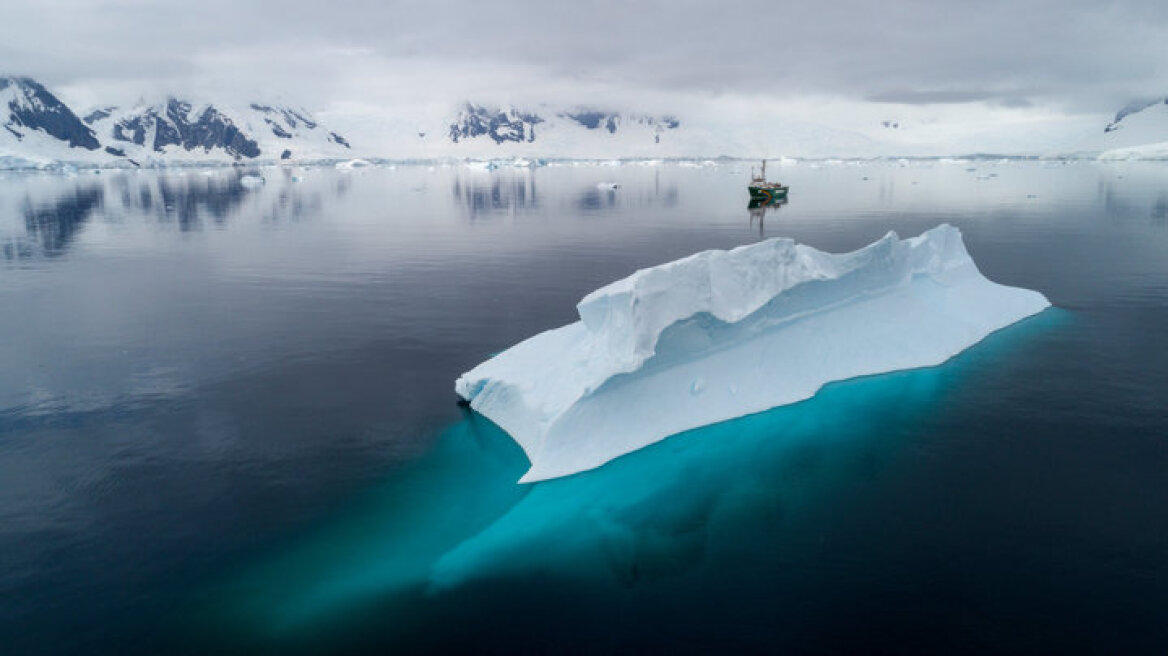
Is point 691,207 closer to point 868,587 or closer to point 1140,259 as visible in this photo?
point 1140,259

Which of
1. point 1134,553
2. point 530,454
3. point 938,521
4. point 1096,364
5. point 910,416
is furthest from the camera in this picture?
point 1096,364

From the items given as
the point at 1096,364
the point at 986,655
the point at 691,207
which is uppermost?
the point at 691,207

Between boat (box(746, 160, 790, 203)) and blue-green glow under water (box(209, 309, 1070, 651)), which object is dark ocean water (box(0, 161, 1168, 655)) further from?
boat (box(746, 160, 790, 203))

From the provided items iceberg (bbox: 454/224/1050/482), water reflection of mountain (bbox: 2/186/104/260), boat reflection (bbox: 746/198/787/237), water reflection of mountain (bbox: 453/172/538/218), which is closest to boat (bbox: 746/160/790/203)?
boat reflection (bbox: 746/198/787/237)

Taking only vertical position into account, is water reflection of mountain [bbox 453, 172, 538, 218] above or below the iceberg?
above

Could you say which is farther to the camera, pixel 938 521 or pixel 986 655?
pixel 938 521

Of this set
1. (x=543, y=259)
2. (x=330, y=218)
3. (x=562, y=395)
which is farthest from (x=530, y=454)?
(x=330, y=218)
